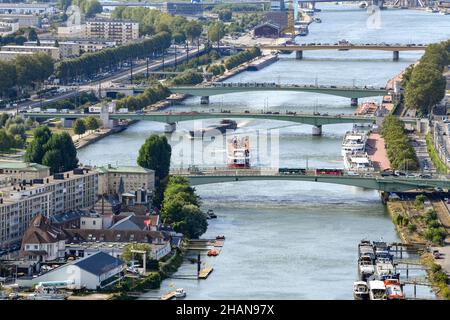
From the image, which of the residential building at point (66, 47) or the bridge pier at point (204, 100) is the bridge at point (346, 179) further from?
the residential building at point (66, 47)

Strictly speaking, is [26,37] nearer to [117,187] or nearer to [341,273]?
[117,187]

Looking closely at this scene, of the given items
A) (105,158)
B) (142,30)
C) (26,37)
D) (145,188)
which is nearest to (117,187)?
(145,188)

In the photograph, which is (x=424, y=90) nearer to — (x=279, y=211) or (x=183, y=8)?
(x=279, y=211)

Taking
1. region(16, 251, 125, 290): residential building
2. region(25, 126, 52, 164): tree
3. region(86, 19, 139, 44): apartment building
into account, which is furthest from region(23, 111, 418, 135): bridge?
region(86, 19, 139, 44): apartment building

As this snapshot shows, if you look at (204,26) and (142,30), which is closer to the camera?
(142,30)

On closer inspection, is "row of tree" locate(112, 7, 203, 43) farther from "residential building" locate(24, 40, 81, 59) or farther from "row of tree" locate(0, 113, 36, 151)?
"row of tree" locate(0, 113, 36, 151)
